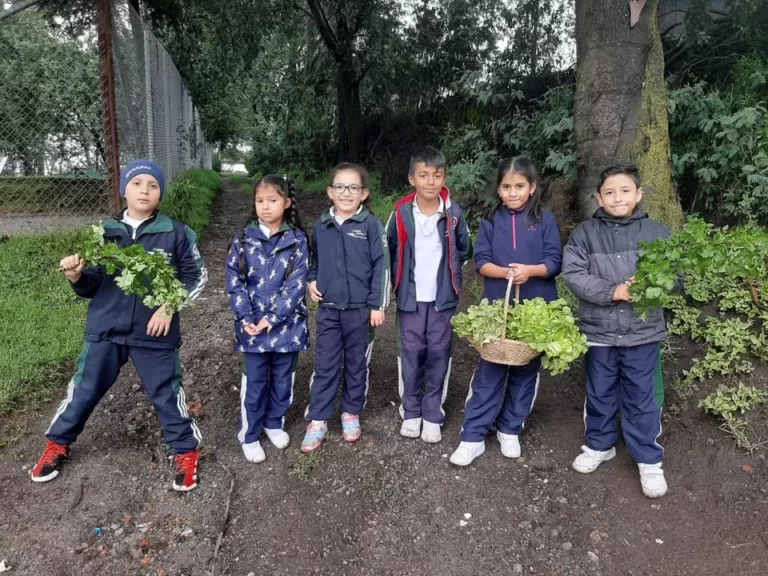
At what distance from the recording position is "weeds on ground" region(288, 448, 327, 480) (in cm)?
318

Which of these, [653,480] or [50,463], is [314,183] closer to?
[50,463]

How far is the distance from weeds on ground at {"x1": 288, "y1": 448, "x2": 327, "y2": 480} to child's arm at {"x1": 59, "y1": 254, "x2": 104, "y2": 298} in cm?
146

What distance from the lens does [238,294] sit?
319cm

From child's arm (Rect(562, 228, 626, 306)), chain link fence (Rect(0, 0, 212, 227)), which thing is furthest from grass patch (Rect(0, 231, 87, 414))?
child's arm (Rect(562, 228, 626, 306))

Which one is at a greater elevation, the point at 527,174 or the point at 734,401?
the point at 527,174

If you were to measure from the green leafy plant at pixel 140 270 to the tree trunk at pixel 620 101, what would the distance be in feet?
9.44

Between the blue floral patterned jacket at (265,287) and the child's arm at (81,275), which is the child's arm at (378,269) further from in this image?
the child's arm at (81,275)

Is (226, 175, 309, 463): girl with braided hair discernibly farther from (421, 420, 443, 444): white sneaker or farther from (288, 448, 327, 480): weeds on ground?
(421, 420, 443, 444): white sneaker

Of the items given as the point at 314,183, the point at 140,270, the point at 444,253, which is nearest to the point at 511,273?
the point at 444,253

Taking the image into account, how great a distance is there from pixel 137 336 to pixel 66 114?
6.72m

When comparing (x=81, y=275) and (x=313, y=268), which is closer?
(x=81, y=275)

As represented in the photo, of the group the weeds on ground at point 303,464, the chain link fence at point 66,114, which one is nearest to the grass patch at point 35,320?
the chain link fence at point 66,114

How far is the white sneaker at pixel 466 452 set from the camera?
10.6ft

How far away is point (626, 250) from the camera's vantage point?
117 inches
